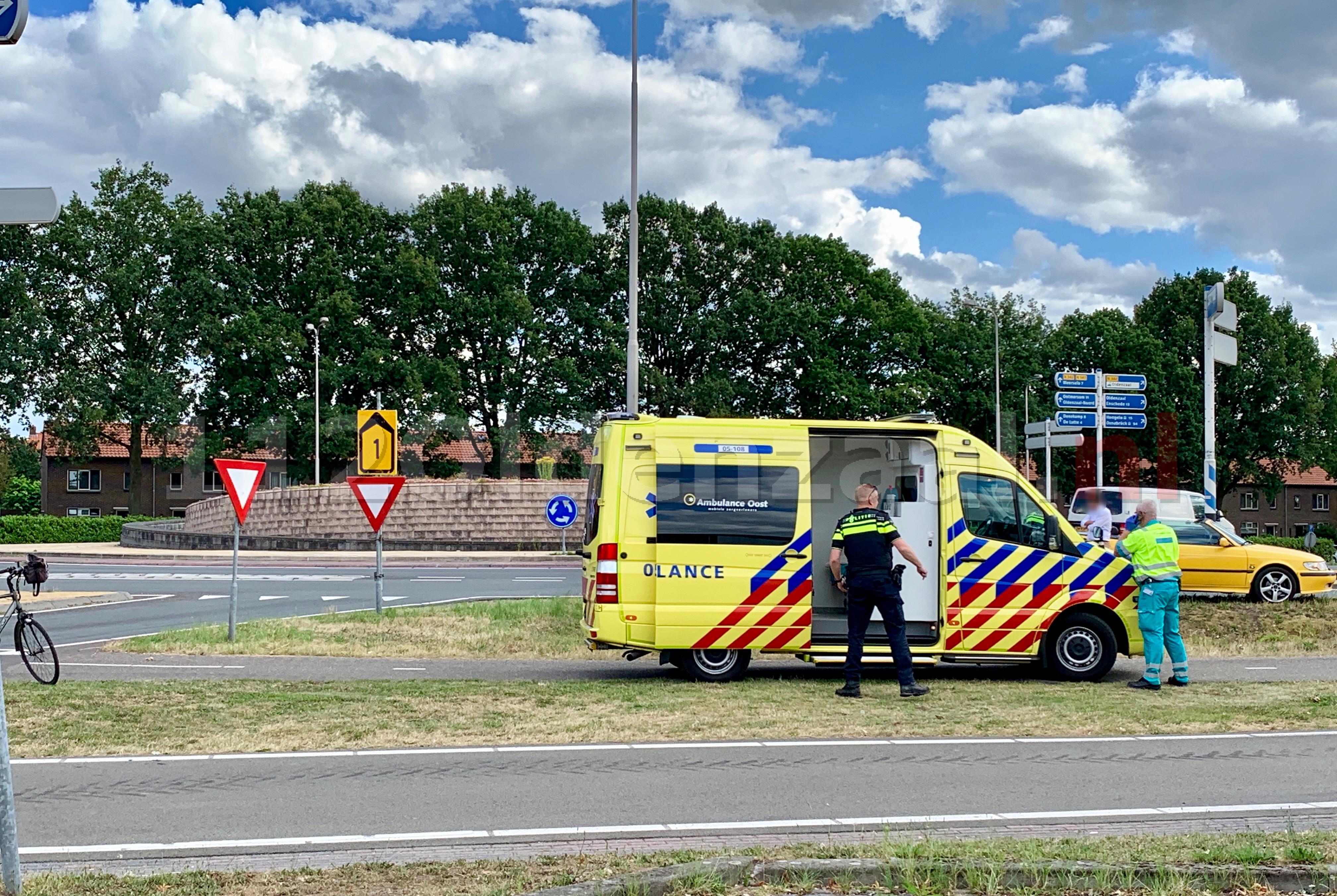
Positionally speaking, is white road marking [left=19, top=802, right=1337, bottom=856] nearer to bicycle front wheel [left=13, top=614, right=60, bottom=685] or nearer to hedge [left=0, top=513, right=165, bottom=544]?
bicycle front wheel [left=13, top=614, right=60, bottom=685]

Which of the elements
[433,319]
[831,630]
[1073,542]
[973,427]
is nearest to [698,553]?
[831,630]

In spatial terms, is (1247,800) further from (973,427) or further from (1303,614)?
(973,427)

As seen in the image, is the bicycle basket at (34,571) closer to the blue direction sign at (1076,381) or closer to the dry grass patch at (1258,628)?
the dry grass patch at (1258,628)

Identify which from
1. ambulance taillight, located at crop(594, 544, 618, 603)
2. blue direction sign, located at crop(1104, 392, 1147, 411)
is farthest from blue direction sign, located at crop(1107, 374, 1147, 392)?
ambulance taillight, located at crop(594, 544, 618, 603)

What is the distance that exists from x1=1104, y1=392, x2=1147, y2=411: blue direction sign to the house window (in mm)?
71714

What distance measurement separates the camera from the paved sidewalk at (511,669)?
12.4 meters

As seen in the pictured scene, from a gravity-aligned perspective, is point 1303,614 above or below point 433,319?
below

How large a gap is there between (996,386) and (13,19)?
52.8m

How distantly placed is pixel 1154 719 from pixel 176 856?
279 inches

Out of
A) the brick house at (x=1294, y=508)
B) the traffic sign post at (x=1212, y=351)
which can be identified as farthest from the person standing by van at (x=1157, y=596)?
the brick house at (x=1294, y=508)

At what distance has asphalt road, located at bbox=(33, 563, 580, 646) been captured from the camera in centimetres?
1859

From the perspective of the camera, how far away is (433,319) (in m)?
54.4

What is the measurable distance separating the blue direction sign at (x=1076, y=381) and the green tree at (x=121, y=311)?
127 feet

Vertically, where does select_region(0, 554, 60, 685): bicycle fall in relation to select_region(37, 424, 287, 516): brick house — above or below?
below
